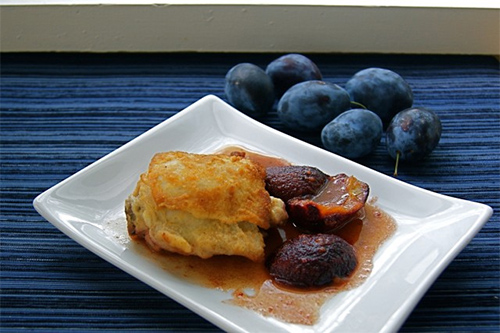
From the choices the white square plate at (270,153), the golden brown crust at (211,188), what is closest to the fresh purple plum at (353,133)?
the white square plate at (270,153)

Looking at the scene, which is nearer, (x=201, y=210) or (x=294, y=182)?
(x=201, y=210)

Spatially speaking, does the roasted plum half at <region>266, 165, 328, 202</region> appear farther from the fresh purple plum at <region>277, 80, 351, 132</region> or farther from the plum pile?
the fresh purple plum at <region>277, 80, 351, 132</region>

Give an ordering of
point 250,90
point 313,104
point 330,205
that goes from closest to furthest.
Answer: point 330,205 → point 313,104 → point 250,90

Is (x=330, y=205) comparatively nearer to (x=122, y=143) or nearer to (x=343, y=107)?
(x=343, y=107)

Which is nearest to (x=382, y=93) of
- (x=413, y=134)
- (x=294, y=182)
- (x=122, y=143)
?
(x=413, y=134)

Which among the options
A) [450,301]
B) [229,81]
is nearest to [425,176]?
[450,301]
